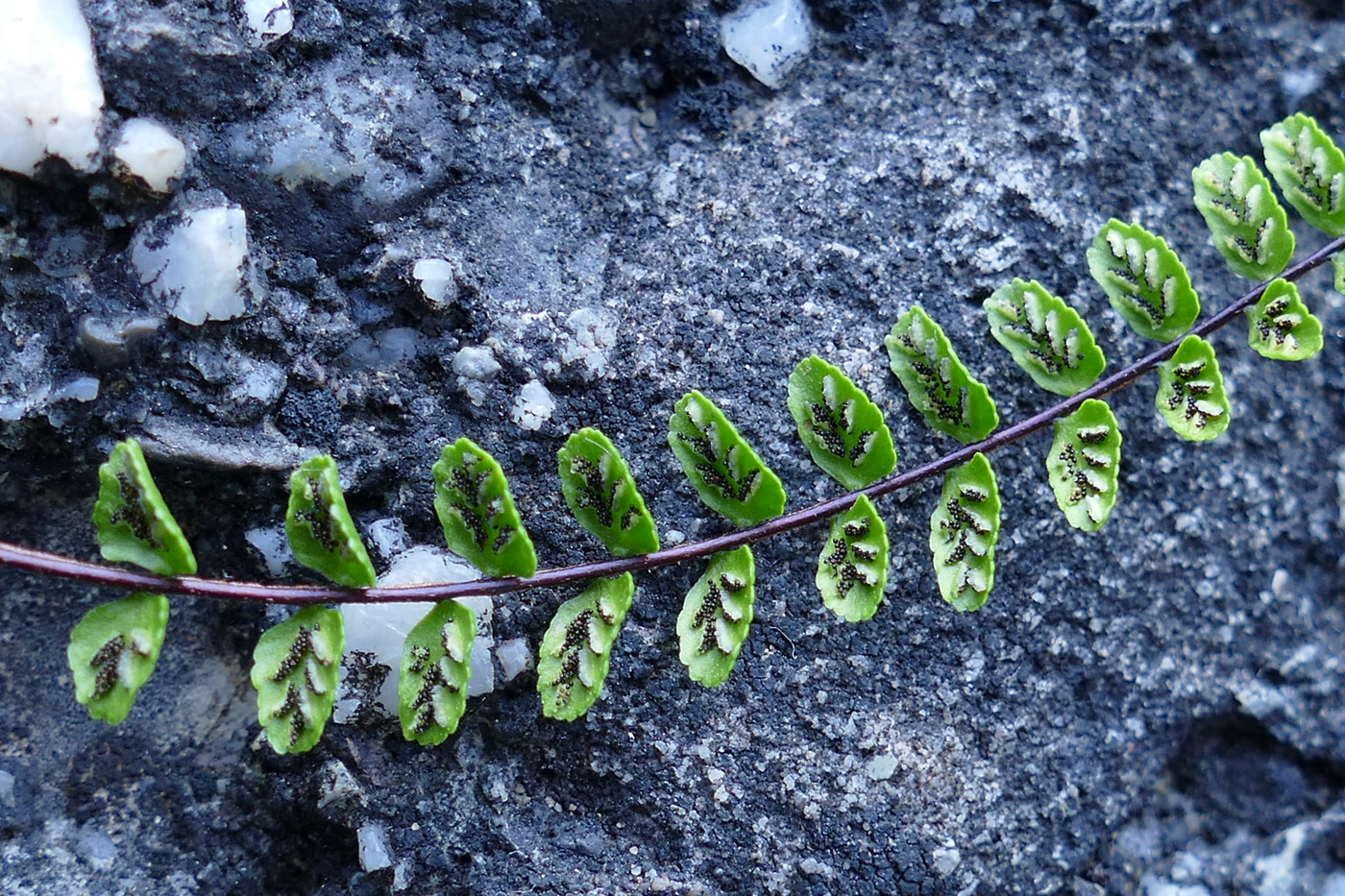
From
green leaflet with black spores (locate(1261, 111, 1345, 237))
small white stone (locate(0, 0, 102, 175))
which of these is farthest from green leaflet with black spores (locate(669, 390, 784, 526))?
green leaflet with black spores (locate(1261, 111, 1345, 237))

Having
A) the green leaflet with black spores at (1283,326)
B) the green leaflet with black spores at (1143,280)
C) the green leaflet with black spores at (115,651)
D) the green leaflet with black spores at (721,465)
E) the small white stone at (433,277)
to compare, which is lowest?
the green leaflet with black spores at (115,651)

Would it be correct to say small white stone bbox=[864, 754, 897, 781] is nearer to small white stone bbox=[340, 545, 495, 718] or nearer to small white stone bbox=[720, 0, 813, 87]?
small white stone bbox=[340, 545, 495, 718]

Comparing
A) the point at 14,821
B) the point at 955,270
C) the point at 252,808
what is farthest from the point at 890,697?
the point at 14,821

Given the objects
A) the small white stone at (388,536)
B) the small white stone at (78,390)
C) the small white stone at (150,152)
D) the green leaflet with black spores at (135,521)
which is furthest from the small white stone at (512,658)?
the small white stone at (150,152)

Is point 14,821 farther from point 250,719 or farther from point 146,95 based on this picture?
point 146,95

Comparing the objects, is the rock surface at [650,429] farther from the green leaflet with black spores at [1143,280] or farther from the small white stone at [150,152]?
the green leaflet with black spores at [1143,280]

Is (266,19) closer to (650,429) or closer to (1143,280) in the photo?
(650,429)

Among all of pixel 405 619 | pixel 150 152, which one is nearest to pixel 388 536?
pixel 405 619
